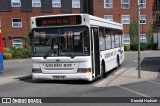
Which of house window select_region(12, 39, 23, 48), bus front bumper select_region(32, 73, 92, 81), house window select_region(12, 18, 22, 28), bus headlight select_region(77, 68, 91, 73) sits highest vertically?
house window select_region(12, 18, 22, 28)

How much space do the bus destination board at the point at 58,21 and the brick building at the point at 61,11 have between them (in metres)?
36.3

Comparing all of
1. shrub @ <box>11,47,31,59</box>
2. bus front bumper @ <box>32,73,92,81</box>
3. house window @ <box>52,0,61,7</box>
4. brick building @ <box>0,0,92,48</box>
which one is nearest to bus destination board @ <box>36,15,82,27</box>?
bus front bumper @ <box>32,73,92,81</box>

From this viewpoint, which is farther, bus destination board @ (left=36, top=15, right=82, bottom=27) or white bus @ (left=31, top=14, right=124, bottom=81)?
bus destination board @ (left=36, top=15, right=82, bottom=27)

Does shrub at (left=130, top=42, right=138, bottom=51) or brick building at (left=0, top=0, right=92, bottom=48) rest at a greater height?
brick building at (left=0, top=0, right=92, bottom=48)

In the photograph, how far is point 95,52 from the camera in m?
15.7

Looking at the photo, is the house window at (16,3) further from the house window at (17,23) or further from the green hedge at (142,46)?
the green hedge at (142,46)

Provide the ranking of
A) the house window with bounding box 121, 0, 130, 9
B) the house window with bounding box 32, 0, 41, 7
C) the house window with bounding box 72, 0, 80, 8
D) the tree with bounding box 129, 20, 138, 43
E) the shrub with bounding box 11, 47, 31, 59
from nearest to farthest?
the shrub with bounding box 11, 47, 31, 59 → the house window with bounding box 32, 0, 41, 7 → the tree with bounding box 129, 20, 138, 43 → the house window with bounding box 72, 0, 80, 8 → the house window with bounding box 121, 0, 130, 9

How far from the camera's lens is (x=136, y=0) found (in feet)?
187

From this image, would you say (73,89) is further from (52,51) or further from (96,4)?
(96,4)

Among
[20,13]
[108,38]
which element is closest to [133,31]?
[20,13]

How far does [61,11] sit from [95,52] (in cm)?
3980

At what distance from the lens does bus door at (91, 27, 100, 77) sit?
15273mm

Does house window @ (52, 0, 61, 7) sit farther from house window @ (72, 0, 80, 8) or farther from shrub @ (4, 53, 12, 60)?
shrub @ (4, 53, 12, 60)

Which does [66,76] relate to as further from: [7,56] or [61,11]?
[61,11]
